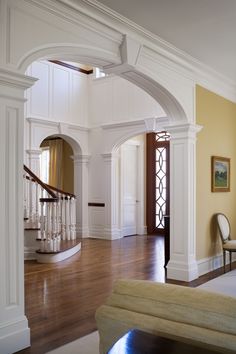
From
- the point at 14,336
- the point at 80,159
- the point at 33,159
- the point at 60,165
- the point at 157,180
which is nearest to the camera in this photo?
the point at 14,336

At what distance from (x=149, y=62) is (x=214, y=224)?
2918mm

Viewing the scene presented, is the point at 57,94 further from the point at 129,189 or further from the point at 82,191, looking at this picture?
the point at 129,189

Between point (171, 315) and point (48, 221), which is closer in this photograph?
point (171, 315)

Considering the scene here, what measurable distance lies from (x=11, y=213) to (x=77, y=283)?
2.44m

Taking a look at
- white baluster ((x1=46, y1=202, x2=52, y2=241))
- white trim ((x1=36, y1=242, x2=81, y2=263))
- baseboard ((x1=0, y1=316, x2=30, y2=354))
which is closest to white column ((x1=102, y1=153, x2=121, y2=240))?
white trim ((x1=36, y1=242, x2=81, y2=263))

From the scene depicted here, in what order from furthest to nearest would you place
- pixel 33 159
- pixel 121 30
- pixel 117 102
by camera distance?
pixel 117 102 < pixel 33 159 < pixel 121 30

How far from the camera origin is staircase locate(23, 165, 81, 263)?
21.2 feet

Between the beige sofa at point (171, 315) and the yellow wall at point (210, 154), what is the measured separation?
13.3 feet

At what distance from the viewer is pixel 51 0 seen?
3.26 metres

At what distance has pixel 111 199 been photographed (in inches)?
367

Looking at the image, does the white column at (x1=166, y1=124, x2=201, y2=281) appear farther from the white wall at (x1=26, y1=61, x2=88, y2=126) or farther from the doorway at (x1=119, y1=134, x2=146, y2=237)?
the doorway at (x1=119, y1=134, x2=146, y2=237)

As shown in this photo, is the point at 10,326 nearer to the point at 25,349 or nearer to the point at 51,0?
the point at 25,349

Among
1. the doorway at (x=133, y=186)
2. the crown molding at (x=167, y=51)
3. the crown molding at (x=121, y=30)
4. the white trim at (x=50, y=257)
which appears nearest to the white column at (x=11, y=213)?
the crown molding at (x=121, y=30)

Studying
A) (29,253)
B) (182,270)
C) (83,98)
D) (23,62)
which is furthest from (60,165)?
(23,62)
